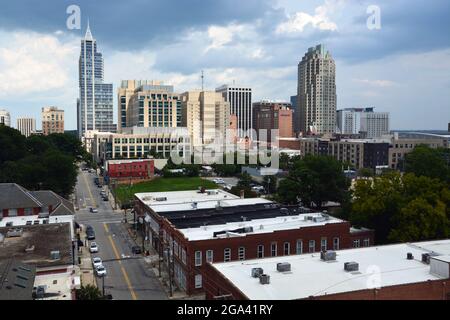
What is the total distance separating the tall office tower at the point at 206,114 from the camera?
136875 mm

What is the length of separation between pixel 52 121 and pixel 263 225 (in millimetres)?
166718

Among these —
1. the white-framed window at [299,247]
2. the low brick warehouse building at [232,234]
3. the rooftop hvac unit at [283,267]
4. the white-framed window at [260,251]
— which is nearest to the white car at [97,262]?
the low brick warehouse building at [232,234]

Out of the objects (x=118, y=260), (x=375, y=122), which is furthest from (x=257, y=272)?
(x=375, y=122)

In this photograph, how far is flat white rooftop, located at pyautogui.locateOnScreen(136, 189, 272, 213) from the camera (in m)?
35.8

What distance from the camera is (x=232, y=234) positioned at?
25.2 m

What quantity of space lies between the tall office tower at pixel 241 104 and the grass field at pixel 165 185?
4209 inches

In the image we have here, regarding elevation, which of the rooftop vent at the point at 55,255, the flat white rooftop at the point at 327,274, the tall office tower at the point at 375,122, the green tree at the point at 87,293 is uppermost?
the tall office tower at the point at 375,122

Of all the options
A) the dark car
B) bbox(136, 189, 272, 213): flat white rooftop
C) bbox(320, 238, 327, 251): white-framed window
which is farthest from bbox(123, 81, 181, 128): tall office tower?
bbox(320, 238, 327, 251): white-framed window

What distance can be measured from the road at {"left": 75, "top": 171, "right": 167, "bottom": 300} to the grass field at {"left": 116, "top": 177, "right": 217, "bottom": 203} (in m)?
9.38

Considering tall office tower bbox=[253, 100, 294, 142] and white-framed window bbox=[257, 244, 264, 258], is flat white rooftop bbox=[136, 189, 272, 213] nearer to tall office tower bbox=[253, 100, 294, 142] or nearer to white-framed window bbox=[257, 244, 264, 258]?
white-framed window bbox=[257, 244, 264, 258]

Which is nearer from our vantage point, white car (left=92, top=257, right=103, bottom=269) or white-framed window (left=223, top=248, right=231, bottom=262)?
white-framed window (left=223, top=248, right=231, bottom=262)

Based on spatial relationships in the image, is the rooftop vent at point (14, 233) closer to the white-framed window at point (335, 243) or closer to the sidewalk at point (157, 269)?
the sidewalk at point (157, 269)
